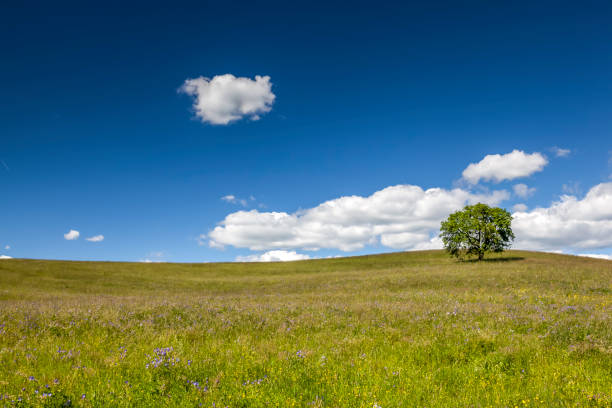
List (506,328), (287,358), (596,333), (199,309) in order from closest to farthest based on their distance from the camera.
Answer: (287,358), (596,333), (506,328), (199,309)

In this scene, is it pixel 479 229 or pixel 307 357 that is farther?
pixel 479 229

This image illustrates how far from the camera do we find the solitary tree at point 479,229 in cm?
5566

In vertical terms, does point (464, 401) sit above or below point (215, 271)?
above

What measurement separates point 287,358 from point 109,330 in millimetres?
5236

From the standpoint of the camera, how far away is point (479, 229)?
56219mm

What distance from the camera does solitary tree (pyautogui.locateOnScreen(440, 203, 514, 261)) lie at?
183 ft

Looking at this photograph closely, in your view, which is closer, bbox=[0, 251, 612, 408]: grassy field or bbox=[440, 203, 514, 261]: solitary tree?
bbox=[0, 251, 612, 408]: grassy field

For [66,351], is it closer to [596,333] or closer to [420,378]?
[420,378]

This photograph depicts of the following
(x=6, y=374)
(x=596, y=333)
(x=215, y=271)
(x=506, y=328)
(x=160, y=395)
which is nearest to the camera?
(x=160, y=395)

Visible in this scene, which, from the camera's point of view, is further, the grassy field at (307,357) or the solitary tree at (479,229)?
the solitary tree at (479,229)

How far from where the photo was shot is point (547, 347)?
748 cm

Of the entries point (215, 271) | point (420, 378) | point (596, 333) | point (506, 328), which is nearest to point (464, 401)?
point (420, 378)

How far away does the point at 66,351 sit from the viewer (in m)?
6.81

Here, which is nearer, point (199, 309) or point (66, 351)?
point (66, 351)
